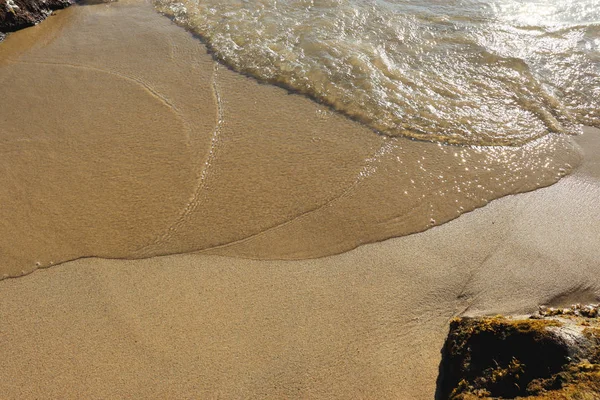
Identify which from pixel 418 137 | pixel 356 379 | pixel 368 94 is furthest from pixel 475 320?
pixel 368 94

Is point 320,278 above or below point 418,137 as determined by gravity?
below

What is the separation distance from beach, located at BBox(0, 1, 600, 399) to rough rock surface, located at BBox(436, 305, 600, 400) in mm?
286

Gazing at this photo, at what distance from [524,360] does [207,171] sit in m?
3.05

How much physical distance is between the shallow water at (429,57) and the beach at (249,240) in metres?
0.36

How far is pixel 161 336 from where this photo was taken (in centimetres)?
292

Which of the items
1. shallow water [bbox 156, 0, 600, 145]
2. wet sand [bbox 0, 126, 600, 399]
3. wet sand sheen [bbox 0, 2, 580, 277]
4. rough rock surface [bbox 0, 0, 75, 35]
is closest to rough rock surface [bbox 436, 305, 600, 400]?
wet sand [bbox 0, 126, 600, 399]

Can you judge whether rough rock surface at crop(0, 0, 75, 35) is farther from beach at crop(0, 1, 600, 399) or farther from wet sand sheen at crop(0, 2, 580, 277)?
beach at crop(0, 1, 600, 399)

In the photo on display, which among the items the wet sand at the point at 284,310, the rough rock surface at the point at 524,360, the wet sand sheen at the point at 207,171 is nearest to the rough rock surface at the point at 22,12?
the wet sand sheen at the point at 207,171

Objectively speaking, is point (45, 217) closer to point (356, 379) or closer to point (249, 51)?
point (356, 379)

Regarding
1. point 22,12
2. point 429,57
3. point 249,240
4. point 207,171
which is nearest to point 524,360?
point 249,240

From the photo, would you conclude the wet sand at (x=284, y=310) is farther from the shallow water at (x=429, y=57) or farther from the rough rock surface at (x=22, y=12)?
the rough rock surface at (x=22, y=12)

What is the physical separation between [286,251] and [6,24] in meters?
6.15

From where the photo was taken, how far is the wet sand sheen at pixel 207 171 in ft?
12.0

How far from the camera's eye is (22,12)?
686cm
